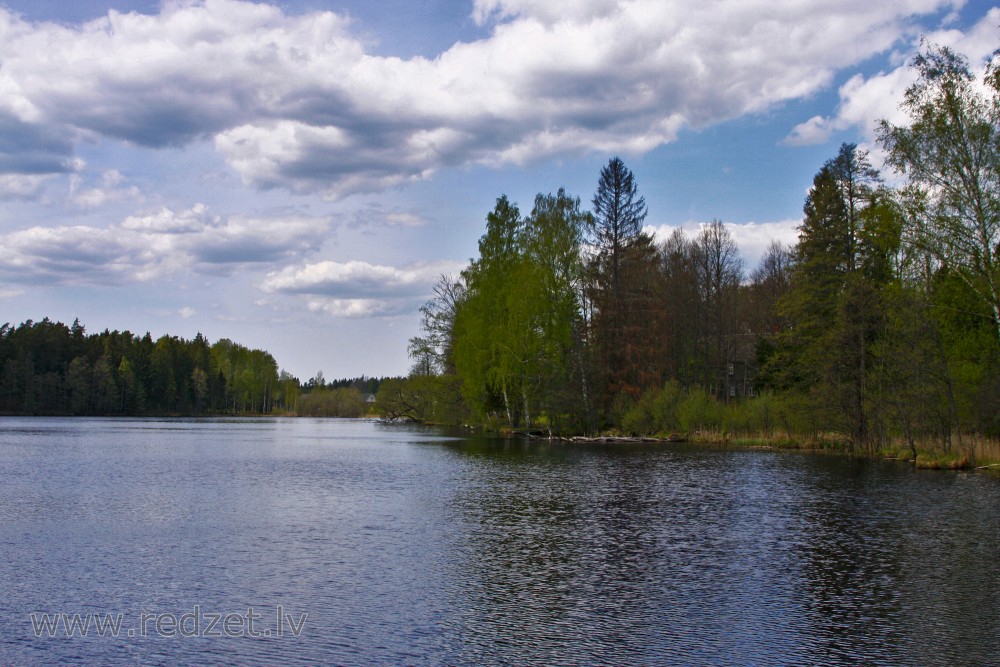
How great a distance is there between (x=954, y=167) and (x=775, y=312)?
646 inches

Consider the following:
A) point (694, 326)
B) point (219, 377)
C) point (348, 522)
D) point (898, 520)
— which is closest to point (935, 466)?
point (898, 520)

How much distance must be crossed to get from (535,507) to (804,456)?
21754mm

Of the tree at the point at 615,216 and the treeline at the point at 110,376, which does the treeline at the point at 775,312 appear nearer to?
the tree at the point at 615,216

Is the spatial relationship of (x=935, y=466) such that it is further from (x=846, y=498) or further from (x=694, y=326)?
(x=694, y=326)

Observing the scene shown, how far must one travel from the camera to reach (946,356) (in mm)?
→ 32844

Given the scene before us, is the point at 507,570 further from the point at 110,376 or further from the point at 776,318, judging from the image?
the point at 110,376

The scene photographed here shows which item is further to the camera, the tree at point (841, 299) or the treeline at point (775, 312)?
the tree at point (841, 299)

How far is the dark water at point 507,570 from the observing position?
9.29 m

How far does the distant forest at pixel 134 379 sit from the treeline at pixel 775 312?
68534 millimetres

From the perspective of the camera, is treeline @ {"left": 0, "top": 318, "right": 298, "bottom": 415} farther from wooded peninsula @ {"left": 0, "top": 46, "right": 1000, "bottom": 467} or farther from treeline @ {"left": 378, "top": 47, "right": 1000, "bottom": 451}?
treeline @ {"left": 378, "top": 47, "right": 1000, "bottom": 451}

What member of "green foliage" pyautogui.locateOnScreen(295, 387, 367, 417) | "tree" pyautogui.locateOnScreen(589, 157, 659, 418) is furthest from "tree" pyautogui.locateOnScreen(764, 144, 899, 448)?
"green foliage" pyautogui.locateOnScreen(295, 387, 367, 417)

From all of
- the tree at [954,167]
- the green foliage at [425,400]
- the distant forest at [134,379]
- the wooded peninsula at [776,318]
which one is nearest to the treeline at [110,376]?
the distant forest at [134,379]

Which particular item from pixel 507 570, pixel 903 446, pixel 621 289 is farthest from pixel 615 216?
pixel 507 570

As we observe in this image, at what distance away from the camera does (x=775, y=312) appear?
44.0 metres
